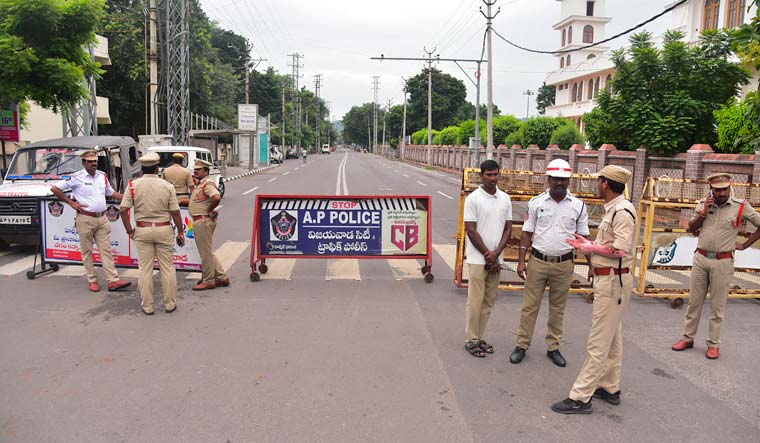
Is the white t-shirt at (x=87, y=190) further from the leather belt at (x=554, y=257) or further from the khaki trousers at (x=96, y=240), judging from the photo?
the leather belt at (x=554, y=257)

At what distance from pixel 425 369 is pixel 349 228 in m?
4.00

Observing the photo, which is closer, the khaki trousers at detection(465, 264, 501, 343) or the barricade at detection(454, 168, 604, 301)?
the khaki trousers at detection(465, 264, 501, 343)

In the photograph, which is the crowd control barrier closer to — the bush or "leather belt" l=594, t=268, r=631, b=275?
"leather belt" l=594, t=268, r=631, b=275

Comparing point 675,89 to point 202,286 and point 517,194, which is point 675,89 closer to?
point 517,194

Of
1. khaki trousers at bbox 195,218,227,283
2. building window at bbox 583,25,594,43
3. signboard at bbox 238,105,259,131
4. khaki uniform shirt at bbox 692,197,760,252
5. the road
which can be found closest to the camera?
the road

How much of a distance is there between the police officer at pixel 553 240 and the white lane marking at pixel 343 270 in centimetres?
391

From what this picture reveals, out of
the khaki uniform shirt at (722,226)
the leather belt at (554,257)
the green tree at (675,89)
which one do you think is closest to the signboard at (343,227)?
the leather belt at (554,257)

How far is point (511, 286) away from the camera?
8.16 meters

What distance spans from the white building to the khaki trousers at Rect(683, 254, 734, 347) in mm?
24550

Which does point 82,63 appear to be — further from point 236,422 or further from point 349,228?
point 236,422

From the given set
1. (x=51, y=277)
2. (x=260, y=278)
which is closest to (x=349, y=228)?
(x=260, y=278)

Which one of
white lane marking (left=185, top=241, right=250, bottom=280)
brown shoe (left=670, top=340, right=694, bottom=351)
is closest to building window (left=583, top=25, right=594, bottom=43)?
white lane marking (left=185, top=241, right=250, bottom=280)

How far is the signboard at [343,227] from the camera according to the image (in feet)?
29.3

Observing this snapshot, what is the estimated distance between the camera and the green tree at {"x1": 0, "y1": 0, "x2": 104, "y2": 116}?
13.3m
